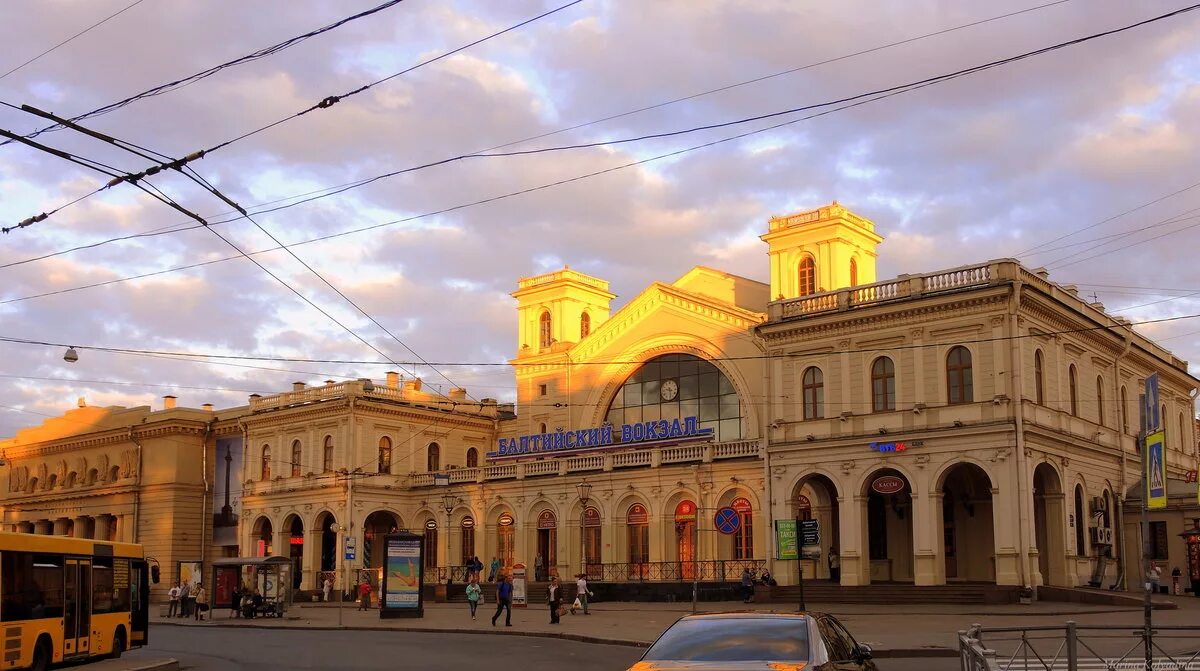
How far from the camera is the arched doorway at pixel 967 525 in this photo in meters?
42.6

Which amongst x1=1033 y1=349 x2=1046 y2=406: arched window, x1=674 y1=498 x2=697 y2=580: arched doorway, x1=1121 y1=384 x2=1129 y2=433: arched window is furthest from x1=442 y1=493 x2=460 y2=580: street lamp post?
x1=1121 y1=384 x2=1129 y2=433: arched window

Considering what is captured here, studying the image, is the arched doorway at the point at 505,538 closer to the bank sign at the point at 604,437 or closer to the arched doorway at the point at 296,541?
the bank sign at the point at 604,437

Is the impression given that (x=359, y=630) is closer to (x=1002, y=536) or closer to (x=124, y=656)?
(x=124, y=656)

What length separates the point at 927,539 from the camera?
40156mm

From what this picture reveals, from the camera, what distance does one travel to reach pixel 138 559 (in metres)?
26.5

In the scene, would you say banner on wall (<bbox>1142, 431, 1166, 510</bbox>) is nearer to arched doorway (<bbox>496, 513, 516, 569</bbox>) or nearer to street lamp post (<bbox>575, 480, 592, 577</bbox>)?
street lamp post (<bbox>575, 480, 592, 577</bbox>)

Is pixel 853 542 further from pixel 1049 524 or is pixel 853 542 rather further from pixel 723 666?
pixel 723 666

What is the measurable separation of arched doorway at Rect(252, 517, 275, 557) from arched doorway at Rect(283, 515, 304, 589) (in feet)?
4.39

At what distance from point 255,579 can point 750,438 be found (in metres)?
20.0

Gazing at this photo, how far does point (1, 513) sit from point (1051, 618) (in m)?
70.8

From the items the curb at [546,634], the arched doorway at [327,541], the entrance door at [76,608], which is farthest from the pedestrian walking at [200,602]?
the entrance door at [76,608]

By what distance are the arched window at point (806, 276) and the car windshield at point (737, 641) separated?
46.1 meters

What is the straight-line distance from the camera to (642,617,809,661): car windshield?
1045cm

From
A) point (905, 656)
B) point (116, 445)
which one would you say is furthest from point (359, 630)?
point (116, 445)
